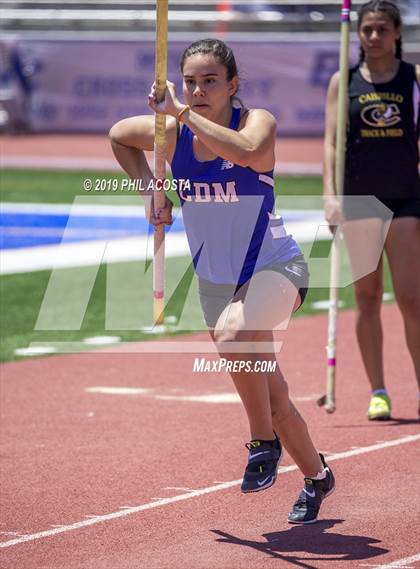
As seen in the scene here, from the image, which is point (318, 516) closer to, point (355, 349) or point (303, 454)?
point (303, 454)

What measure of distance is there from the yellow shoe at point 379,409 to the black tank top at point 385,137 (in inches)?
50.5

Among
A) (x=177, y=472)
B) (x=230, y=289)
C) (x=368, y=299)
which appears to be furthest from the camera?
(x=368, y=299)

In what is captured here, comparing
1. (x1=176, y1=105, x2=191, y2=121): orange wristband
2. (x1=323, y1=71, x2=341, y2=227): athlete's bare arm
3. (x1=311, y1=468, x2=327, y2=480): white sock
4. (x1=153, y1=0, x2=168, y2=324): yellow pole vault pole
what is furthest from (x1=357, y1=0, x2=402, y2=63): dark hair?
(x1=311, y1=468, x2=327, y2=480): white sock

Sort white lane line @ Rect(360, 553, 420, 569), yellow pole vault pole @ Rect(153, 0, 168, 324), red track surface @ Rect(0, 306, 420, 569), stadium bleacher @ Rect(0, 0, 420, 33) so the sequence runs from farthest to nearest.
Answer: stadium bleacher @ Rect(0, 0, 420, 33)
red track surface @ Rect(0, 306, 420, 569)
yellow pole vault pole @ Rect(153, 0, 168, 324)
white lane line @ Rect(360, 553, 420, 569)

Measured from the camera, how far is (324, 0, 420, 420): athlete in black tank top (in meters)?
7.76

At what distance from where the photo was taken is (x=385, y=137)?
7.87 meters

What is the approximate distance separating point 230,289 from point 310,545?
1.17m

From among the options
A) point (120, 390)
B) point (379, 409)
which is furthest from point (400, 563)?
point (120, 390)

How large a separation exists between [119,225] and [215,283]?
13697mm

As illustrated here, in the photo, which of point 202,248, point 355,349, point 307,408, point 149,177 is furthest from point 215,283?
point 355,349

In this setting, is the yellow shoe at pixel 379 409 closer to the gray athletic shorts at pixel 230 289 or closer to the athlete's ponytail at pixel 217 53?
the gray athletic shorts at pixel 230 289

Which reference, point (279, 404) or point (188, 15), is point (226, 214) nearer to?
point (279, 404)

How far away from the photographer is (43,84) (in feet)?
105

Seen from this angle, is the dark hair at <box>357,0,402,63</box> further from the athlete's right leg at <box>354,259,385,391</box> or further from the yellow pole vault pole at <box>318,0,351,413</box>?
the athlete's right leg at <box>354,259,385,391</box>
